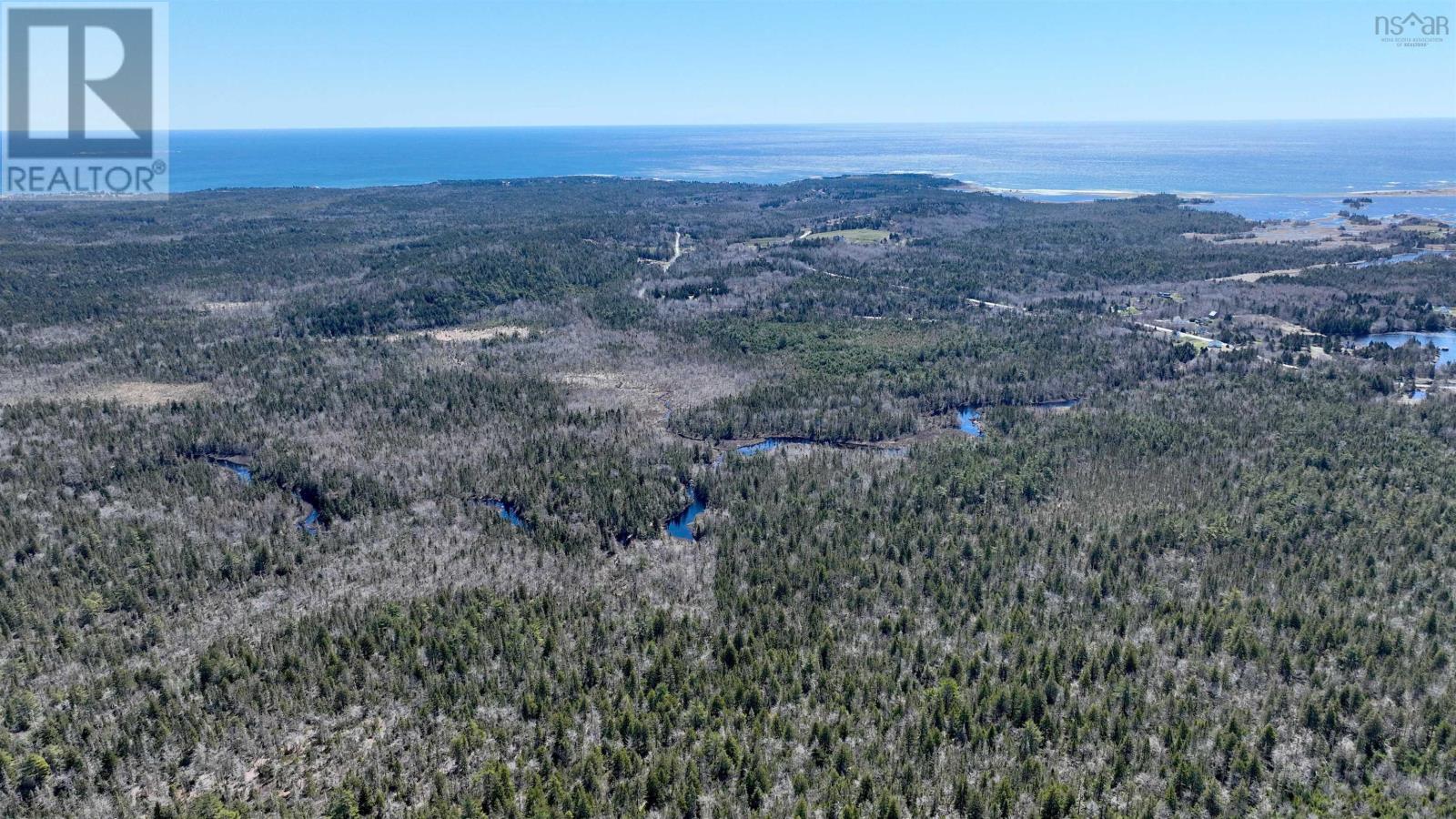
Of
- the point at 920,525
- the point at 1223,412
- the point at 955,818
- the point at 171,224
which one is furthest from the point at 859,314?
the point at 171,224

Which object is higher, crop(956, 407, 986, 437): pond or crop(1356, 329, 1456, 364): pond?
crop(1356, 329, 1456, 364): pond

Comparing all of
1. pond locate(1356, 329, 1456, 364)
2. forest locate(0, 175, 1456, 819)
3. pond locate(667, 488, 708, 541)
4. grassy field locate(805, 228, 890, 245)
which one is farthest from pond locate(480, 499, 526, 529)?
grassy field locate(805, 228, 890, 245)

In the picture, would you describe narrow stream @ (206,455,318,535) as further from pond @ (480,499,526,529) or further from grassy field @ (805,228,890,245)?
grassy field @ (805,228,890,245)

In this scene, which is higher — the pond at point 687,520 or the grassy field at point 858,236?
the grassy field at point 858,236

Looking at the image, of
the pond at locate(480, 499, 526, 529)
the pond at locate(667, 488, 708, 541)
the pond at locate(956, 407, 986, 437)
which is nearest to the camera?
the pond at locate(667, 488, 708, 541)

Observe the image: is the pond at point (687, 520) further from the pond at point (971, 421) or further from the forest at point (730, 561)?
the pond at point (971, 421)

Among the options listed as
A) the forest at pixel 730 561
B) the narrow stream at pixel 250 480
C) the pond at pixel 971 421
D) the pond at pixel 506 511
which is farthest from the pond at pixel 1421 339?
the narrow stream at pixel 250 480
